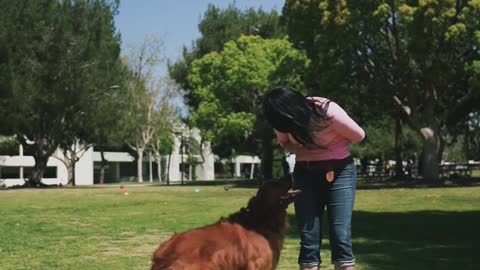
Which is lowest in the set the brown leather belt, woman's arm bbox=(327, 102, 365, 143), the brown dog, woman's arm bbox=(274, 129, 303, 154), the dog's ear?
the brown dog

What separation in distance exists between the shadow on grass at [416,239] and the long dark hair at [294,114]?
421 centimetres

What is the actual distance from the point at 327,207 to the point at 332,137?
2.13 feet

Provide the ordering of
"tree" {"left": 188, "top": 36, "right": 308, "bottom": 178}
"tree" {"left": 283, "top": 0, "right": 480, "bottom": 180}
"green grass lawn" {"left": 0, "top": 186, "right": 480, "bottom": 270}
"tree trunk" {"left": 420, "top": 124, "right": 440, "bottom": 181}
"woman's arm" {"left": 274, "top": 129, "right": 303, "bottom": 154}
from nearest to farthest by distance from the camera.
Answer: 1. "woman's arm" {"left": 274, "top": 129, "right": 303, "bottom": 154}
2. "green grass lawn" {"left": 0, "top": 186, "right": 480, "bottom": 270}
3. "tree" {"left": 283, "top": 0, "right": 480, "bottom": 180}
4. "tree trunk" {"left": 420, "top": 124, "right": 440, "bottom": 181}
5. "tree" {"left": 188, "top": 36, "right": 308, "bottom": 178}

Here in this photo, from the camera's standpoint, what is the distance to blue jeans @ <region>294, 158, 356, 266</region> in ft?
18.6

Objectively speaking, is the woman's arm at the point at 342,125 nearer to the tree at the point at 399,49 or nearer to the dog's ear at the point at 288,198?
the dog's ear at the point at 288,198

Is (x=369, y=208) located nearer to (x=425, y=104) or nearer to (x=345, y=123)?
(x=345, y=123)

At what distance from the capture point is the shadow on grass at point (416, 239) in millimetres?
9422

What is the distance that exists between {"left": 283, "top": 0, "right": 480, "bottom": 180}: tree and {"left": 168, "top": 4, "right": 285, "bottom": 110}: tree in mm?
22360

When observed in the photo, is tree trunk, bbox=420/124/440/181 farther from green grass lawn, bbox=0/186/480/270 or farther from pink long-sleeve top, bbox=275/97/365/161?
pink long-sleeve top, bbox=275/97/365/161

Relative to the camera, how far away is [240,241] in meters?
5.29

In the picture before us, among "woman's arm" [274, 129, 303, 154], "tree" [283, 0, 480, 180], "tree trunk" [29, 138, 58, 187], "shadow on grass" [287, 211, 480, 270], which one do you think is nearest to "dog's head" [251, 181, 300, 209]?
"woman's arm" [274, 129, 303, 154]

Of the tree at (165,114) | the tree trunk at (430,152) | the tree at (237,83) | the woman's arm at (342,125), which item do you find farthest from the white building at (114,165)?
the woman's arm at (342,125)

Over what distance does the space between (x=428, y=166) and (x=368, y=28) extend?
8848 millimetres

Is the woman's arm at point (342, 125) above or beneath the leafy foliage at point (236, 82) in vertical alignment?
beneath
